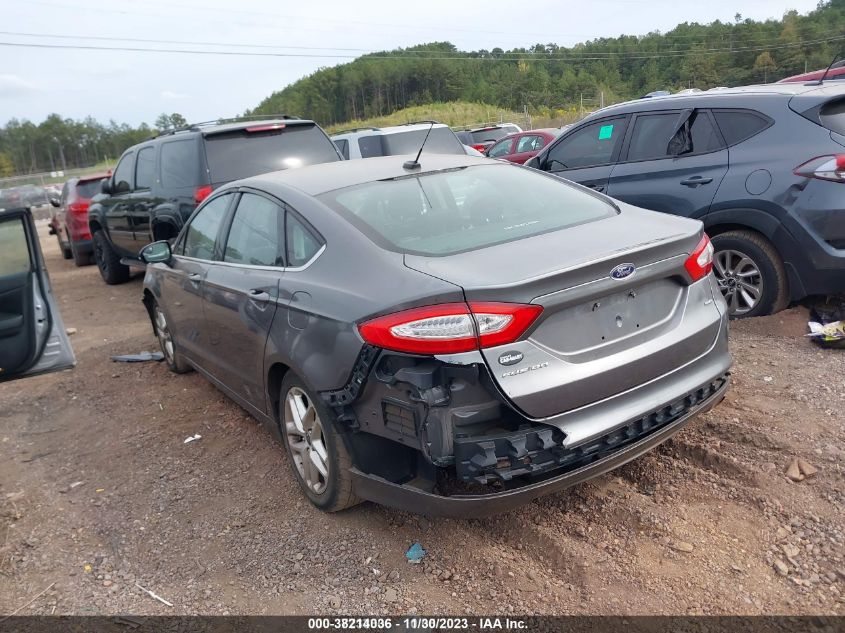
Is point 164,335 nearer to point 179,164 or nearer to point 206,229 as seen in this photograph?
point 206,229

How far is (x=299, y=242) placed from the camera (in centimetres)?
332

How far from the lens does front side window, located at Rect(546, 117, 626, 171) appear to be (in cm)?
610

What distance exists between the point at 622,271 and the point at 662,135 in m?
3.51

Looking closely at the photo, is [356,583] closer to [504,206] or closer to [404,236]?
[404,236]

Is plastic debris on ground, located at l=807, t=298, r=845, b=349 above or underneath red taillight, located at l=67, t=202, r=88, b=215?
underneath

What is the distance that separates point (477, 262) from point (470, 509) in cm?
95

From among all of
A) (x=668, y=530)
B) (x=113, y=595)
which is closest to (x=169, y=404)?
(x=113, y=595)

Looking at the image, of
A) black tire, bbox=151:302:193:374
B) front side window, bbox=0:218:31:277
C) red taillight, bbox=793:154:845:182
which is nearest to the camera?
front side window, bbox=0:218:31:277

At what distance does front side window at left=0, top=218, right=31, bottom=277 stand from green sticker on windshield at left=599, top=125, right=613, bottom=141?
4.68m

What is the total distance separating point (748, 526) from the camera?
9.45 feet

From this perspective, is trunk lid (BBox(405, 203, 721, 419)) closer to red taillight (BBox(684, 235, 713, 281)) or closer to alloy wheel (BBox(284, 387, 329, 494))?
red taillight (BBox(684, 235, 713, 281))

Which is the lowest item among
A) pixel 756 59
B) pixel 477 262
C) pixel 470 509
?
pixel 470 509

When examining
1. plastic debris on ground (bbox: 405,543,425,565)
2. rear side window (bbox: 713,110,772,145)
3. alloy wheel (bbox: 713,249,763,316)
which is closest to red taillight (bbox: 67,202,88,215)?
rear side window (bbox: 713,110,772,145)

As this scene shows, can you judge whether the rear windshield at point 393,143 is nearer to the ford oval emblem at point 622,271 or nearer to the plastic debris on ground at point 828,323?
the plastic debris on ground at point 828,323
